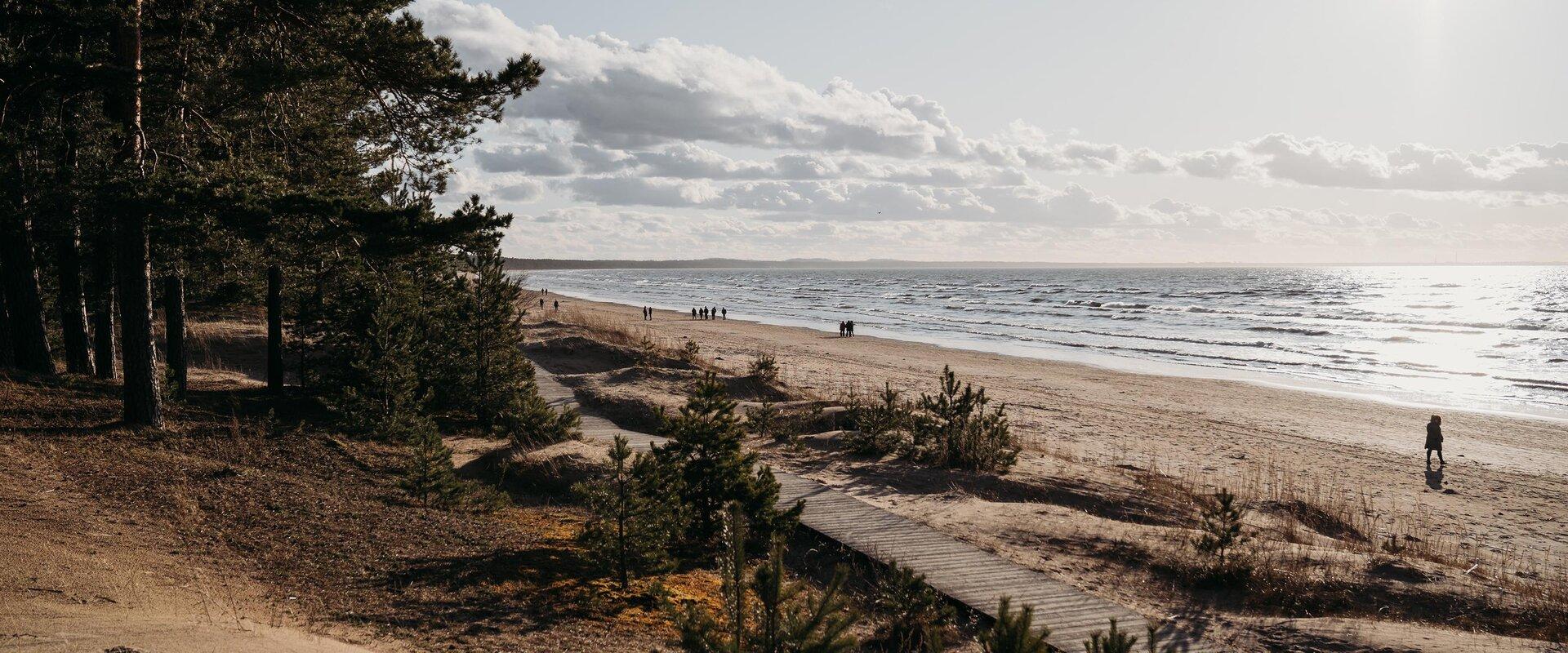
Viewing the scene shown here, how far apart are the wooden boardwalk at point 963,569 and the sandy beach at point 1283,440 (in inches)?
208

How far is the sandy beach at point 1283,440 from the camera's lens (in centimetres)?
1410

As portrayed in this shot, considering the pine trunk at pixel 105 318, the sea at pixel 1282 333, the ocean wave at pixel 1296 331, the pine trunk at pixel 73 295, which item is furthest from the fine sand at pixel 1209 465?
the ocean wave at pixel 1296 331

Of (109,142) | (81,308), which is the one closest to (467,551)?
(109,142)

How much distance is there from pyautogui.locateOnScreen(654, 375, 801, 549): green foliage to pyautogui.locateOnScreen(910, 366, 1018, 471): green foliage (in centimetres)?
457

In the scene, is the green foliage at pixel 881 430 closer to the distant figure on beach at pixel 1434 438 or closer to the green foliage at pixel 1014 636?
the green foliage at pixel 1014 636

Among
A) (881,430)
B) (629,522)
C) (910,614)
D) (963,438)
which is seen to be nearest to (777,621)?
(910,614)

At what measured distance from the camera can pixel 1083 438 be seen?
19.1 meters

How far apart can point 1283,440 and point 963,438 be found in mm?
12408

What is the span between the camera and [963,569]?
7.84 metres

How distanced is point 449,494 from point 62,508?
3142 mm

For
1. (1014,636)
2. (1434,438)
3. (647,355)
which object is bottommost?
(1434,438)

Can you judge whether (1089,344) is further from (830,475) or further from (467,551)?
(467,551)

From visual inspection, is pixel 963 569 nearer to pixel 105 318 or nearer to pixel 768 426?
pixel 768 426

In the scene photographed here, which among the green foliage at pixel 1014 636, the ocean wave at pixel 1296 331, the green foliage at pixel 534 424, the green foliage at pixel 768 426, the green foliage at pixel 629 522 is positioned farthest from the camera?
the ocean wave at pixel 1296 331
